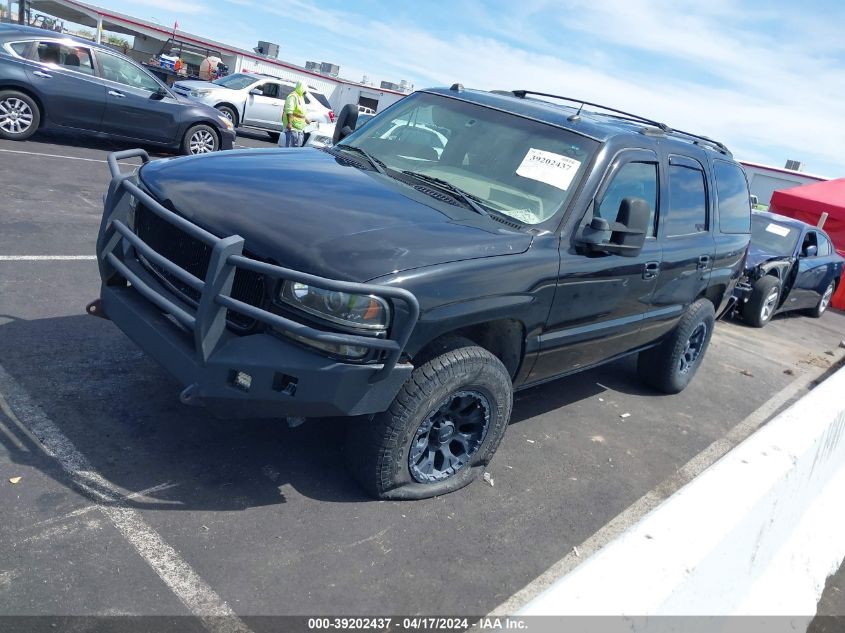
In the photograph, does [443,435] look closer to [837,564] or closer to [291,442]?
[291,442]

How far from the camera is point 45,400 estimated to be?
388 centimetres

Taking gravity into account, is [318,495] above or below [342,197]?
below

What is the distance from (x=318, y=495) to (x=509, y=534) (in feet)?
3.14

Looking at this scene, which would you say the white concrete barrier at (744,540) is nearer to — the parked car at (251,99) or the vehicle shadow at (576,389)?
the vehicle shadow at (576,389)

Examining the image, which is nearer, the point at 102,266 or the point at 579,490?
the point at 102,266

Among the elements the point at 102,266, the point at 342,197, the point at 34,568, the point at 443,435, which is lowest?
the point at 34,568

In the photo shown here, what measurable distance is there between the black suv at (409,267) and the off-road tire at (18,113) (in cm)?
810

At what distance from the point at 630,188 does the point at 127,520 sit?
3.34 m

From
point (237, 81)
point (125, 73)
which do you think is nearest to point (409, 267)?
point (125, 73)

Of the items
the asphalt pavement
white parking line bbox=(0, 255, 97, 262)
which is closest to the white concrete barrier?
the asphalt pavement

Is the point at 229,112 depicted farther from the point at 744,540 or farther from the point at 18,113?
the point at 744,540

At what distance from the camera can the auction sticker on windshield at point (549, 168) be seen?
4.11 metres

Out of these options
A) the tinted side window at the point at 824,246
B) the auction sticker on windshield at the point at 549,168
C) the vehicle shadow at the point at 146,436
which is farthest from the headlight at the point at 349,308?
the tinted side window at the point at 824,246

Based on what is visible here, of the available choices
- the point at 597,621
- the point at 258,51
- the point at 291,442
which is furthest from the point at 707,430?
the point at 258,51
